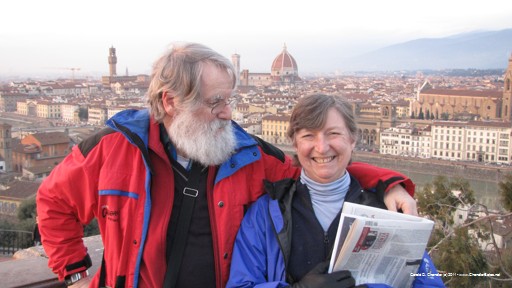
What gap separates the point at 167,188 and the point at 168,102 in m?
0.18

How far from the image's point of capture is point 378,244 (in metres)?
0.87

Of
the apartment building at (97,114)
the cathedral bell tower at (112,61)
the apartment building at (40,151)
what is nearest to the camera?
the apartment building at (40,151)

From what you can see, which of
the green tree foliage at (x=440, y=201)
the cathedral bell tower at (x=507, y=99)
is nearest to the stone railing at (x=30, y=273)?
the green tree foliage at (x=440, y=201)

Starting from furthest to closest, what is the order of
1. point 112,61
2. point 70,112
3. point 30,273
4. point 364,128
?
point 112,61
point 70,112
point 364,128
point 30,273

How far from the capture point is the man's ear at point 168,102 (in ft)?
3.51

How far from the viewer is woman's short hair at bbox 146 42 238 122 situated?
1034mm

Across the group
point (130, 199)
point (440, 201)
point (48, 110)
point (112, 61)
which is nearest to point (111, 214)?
point (130, 199)

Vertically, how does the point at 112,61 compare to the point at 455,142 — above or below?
above

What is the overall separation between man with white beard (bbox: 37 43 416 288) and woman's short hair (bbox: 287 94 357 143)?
4.8 inches

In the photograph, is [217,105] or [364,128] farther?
[364,128]

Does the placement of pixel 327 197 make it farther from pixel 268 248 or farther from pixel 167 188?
pixel 167 188

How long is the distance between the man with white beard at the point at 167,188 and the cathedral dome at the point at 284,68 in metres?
51.2

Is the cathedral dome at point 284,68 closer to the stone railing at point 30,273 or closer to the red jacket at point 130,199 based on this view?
the stone railing at point 30,273

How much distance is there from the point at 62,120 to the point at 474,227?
95.0 feet
